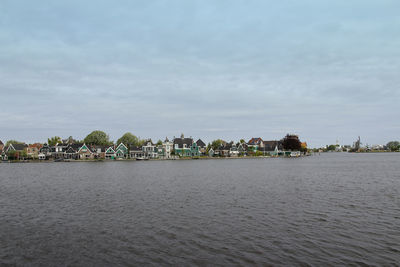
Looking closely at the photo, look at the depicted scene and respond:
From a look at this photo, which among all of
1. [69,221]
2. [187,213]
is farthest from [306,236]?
[69,221]

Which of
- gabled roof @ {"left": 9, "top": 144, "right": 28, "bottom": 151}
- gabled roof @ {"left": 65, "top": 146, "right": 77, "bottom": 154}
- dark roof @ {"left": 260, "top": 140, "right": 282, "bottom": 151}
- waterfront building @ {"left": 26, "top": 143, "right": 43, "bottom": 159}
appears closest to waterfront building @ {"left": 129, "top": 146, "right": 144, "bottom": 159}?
gabled roof @ {"left": 65, "top": 146, "right": 77, "bottom": 154}

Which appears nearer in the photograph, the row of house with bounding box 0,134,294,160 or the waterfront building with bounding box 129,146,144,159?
the row of house with bounding box 0,134,294,160

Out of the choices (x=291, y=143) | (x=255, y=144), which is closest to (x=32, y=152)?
(x=255, y=144)

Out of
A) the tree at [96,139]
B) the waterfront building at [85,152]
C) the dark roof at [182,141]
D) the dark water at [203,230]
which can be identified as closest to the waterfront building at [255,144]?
the dark roof at [182,141]

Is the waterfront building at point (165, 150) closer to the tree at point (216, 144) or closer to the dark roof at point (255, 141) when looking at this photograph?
the tree at point (216, 144)

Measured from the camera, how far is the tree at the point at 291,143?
176625 mm

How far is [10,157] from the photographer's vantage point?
433 feet

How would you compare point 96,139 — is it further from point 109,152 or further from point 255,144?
point 255,144

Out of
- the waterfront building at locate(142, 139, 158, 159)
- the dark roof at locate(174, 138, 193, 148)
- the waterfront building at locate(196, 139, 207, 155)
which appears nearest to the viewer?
the waterfront building at locate(142, 139, 158, 159)

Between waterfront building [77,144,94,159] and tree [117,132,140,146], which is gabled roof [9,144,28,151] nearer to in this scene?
waterfront building [77,144,94,159]

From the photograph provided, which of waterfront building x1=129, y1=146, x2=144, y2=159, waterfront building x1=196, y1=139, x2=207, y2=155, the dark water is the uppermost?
waterfront building x1=196, y1=139, x2=207, y2=155

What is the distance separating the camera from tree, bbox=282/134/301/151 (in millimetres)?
176625

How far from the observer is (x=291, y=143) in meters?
177

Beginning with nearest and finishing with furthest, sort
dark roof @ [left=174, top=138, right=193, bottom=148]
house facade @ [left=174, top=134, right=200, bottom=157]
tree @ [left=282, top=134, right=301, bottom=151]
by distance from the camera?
house facade @ [left=174, top=134, right=200, bottom=157], dark roof @ [left=174, top=138, right=193, bottom=148], tree @ [left=282, top=134, right=301, bottom=151]
